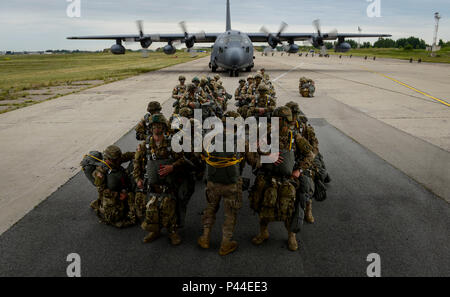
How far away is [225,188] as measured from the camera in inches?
158

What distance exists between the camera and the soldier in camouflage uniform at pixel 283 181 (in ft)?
13.3

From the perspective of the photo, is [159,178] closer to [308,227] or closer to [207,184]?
[207,184]

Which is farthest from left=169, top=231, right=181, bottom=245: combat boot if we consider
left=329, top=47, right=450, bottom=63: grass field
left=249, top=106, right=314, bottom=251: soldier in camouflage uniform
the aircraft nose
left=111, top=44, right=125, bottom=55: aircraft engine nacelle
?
left=329, top=47, right=450, bottom=63: grass field

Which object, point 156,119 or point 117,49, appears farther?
point 117,49

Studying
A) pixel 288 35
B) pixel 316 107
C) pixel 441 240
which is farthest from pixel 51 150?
pixel 288 35

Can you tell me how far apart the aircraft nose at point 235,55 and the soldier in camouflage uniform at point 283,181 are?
19.7m

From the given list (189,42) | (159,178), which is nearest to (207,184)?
(159,178)

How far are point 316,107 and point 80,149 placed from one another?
10779mm

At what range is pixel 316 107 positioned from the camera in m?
14.2

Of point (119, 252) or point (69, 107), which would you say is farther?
point (69, 107)

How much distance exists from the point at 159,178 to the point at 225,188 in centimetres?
103

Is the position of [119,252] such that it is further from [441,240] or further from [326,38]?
[326,38]
